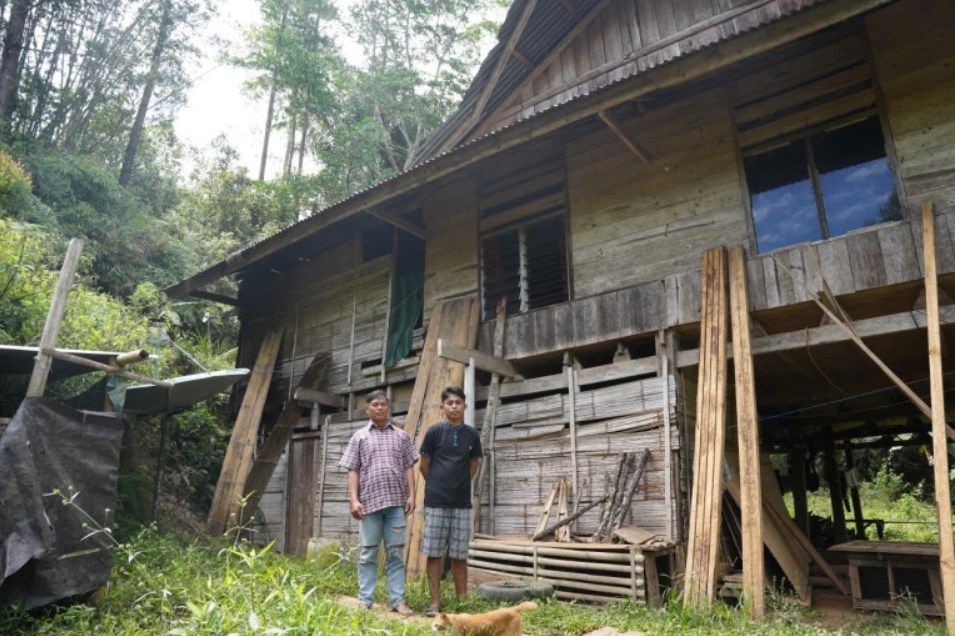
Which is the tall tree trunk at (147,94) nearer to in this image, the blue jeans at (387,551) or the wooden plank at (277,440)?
the wooden plank at (277,440)

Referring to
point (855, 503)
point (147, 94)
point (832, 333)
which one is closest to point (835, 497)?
point (855, 503)

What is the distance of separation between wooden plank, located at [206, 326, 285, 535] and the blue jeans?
15.6 ft

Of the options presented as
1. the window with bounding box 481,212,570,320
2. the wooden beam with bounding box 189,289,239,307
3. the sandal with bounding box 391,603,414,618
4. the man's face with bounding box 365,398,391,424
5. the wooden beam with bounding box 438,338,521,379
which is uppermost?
the wooden beam with bounding box 189,289,239,307

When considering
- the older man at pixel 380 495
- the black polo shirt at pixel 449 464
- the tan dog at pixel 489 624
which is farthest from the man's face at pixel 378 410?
the tan dog at pixel 489 624

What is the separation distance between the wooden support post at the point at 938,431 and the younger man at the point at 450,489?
3.22m

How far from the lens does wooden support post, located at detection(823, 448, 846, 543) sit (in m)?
10.7

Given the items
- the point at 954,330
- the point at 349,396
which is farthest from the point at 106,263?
the point at 954,330

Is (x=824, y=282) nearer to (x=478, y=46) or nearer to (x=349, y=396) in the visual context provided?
(x=349, y=396)

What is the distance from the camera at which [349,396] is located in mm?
9656

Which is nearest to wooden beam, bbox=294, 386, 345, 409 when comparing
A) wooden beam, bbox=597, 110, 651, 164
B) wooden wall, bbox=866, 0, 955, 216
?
wooden beam, bbox=597, 110, 651, 164

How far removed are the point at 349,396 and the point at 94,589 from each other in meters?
5.13

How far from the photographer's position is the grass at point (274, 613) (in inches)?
107

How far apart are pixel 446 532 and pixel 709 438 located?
250 centimetres

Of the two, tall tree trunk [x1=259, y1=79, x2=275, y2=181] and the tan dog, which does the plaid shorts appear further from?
tall tree trunk [x1=259, y1=79, x2=275, y2=181]
